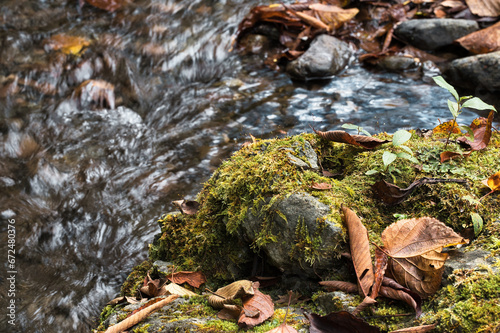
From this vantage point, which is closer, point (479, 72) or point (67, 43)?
point (479, 72)

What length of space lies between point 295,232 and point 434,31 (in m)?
6.16

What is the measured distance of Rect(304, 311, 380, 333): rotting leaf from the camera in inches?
64.5

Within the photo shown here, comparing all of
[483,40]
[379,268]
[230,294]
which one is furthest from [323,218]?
[483,40]

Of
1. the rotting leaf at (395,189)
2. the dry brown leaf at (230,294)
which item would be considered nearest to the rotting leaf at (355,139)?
the rotting leaf at (395,189)

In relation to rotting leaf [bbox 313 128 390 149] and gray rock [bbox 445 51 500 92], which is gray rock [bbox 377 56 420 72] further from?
rotting leaf [bbox 313 128 390 149]

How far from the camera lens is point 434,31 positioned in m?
6.77

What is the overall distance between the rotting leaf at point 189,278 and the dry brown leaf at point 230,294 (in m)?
0.35

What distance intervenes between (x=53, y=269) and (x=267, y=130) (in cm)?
312

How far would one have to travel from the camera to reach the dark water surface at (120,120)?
3.91 m

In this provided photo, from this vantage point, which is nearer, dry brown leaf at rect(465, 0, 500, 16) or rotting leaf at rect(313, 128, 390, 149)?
rotting leaf at rect(313, 128, 390, 149)

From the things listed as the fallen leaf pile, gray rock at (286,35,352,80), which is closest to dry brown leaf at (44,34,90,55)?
gray rock at (286,35,352,80)

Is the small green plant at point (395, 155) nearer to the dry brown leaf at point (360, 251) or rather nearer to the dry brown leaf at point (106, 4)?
the dry brown leaf at point (360, 251)

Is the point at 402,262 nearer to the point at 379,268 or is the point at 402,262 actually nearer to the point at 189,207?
the point at 379,268

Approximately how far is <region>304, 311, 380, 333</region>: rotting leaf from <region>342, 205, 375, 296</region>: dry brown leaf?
19cm
